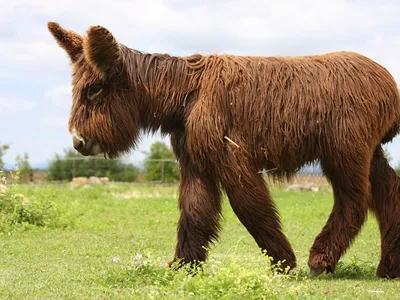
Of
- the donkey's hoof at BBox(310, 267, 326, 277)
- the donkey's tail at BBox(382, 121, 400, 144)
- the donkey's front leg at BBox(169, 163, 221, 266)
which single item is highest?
the donkey's tail at BBox(382, 121, 400, 144)

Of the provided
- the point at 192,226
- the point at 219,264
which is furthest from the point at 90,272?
the point at 219,264

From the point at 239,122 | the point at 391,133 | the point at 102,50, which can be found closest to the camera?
the point at 102,50

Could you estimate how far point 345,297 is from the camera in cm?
699

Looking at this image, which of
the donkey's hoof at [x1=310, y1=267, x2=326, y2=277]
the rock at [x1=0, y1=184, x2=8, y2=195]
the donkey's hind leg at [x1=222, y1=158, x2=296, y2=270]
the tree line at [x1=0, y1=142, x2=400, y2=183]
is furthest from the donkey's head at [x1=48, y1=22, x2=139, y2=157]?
the tree line at [x1=0, y1=142, x2=400, y2=183]

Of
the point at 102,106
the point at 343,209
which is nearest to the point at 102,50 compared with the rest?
the point at 102,106

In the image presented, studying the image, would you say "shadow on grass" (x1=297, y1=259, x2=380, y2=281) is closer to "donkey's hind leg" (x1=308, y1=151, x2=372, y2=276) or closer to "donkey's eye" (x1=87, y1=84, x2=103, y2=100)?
"donkey's hind leg" (x1=308, y1=151, x2=372, y2=276)

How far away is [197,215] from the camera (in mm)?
7812

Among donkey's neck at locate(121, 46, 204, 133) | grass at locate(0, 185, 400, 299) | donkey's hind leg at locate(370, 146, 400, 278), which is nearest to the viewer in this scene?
grass at locate(0, 185, 400, 299)

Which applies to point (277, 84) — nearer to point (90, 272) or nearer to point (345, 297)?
point (345, 297)

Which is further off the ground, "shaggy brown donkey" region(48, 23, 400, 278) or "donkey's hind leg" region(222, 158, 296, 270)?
"shaggy brown donkey" region(48, 23, 400, 278)

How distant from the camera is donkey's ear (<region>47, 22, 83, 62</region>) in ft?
26.7

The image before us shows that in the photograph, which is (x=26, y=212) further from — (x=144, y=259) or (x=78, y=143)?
(x=144, y=259)

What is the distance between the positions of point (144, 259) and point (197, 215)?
73 centimetres

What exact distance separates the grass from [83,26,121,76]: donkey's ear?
199 cm
